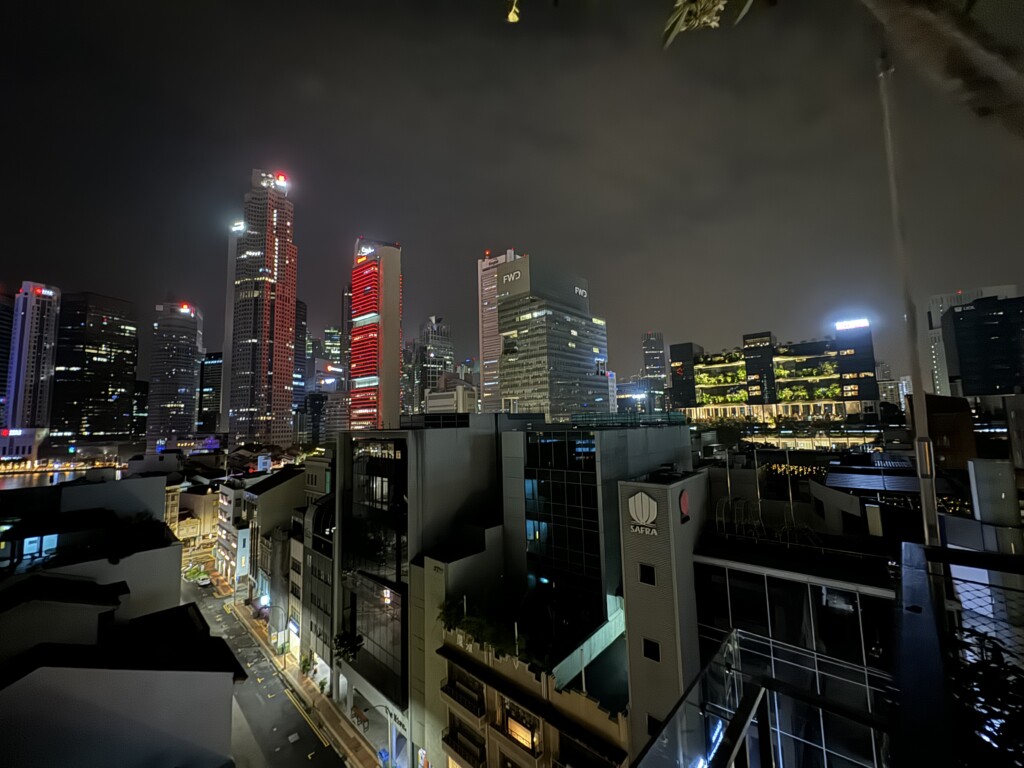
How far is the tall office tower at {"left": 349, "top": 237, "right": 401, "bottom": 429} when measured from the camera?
100 m

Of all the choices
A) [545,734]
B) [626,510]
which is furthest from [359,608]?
[626,510]

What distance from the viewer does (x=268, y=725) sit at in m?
19.7

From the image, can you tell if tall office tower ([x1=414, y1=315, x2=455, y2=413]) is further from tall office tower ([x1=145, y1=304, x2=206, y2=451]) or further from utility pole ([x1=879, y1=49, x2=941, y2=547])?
utility pole ([x1=879, y1=49, x2=941, y2=547])

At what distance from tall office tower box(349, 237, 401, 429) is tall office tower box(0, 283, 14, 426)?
6921 centimetres

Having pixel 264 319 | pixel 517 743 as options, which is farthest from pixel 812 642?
pixel 264 319

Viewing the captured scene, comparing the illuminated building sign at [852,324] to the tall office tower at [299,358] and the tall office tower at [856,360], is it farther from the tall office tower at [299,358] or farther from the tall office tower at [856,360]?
the tall office tower at [299,358]

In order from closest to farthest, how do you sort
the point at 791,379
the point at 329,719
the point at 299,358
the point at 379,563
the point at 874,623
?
the point at 874,623 < the point at 379,563 < the point at 329,719 < the point at 791,379 < the point at 299,358

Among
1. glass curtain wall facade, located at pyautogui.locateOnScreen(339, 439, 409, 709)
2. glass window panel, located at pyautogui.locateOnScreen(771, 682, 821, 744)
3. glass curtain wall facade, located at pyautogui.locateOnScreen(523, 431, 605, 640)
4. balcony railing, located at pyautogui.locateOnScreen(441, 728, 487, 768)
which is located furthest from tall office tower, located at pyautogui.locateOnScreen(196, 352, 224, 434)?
glass window panel, located at pyautogui.locateOnScreen(771, 682, 821, 744)

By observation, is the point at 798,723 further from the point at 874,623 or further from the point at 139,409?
the point at 139,409

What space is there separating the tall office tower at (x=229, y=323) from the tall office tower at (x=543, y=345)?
7499 centimetres

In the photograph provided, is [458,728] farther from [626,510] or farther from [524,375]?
[524,375]

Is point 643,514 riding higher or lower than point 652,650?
higher

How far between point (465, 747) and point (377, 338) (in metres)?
95.4

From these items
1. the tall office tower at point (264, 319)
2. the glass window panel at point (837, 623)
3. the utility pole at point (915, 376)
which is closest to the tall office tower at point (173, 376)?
the tall office tower at point (264, 319)
